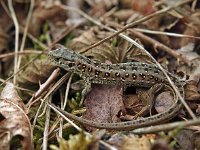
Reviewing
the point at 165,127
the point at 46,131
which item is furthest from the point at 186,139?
the point at 46,131

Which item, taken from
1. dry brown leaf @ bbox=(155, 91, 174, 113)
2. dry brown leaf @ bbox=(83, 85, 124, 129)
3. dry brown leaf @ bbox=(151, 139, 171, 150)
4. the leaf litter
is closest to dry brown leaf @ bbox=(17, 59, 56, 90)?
the leaf litter

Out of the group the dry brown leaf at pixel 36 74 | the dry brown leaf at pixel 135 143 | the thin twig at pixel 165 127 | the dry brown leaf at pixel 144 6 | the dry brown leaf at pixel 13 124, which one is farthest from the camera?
the dry brown leaf at pixel 144 6

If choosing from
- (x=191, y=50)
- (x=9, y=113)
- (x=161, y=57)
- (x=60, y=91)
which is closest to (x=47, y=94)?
(x=60, y=91)

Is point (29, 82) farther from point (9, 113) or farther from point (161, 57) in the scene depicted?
point (161, 57)

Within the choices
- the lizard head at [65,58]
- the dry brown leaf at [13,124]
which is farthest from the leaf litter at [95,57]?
the lizard head at [65,58]

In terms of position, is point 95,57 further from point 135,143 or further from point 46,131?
point 135,143

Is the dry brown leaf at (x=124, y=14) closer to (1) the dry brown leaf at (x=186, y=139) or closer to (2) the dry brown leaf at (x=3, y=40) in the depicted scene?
(2) the dry brown leaf at (x=3, y=40)

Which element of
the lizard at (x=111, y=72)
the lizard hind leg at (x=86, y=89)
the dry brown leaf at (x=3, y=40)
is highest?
the dry brown leaf at (x=3, y=40)
